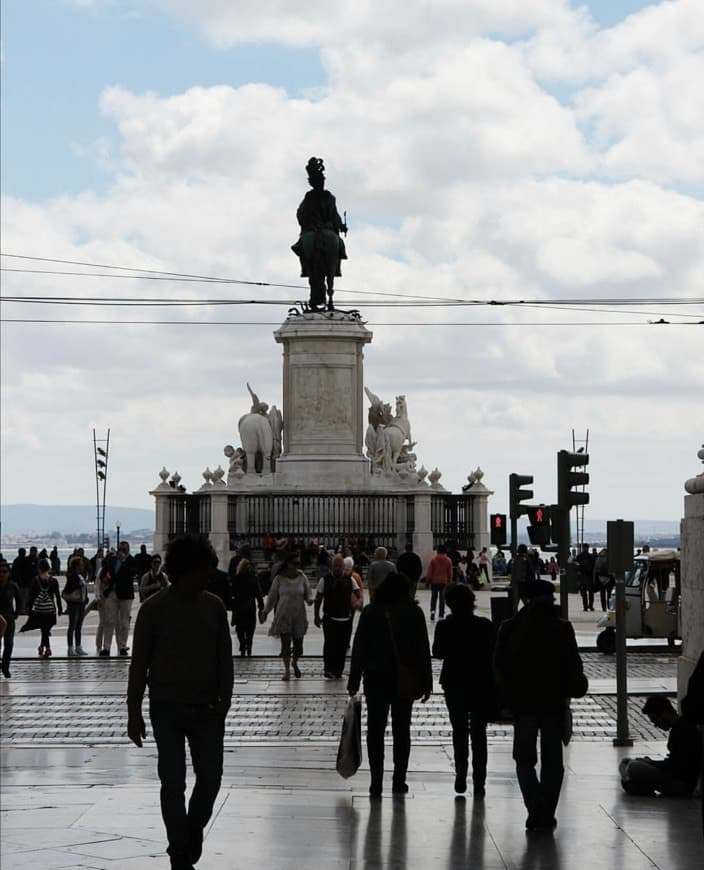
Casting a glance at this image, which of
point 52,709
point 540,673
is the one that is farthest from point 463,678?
point 52,709

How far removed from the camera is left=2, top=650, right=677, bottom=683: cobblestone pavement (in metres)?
23.2

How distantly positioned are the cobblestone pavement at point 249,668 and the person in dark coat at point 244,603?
516mm

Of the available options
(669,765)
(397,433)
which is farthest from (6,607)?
(397,433)

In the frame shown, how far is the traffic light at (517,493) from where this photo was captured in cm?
2666

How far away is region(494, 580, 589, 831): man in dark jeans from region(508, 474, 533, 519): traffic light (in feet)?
48.1

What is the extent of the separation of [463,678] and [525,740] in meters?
1.30

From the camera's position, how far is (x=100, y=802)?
12000 millimetres

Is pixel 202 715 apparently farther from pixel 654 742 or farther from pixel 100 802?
pixel 654 742

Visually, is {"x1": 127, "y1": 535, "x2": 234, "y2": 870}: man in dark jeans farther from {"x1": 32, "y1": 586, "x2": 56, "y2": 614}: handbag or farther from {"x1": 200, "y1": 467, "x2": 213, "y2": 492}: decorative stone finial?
{"x1": 200, "y1": 467, "x2": 213, "y2": 492}: decorative stone finial

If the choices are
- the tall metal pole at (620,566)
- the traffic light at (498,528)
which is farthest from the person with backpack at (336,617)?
the traffic light at (498,528)

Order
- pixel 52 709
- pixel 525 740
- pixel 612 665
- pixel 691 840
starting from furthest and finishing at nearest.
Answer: pixel 612 665 → pixel 52 709 → pixel 525 740 → pixel 691 840

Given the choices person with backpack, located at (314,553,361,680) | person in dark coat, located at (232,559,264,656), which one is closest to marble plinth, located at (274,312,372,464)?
person in dark coat, located at (232,559,264,656)

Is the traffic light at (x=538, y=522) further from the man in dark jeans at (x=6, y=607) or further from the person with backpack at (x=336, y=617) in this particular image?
the man in dark jeans at (x=6, y=607)

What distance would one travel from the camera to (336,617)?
2248 centimetres
